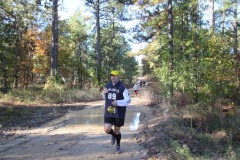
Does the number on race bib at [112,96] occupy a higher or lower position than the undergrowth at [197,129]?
higher

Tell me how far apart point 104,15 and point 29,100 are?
1825cm

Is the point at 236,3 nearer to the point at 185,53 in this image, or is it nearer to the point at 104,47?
the point at 185,53

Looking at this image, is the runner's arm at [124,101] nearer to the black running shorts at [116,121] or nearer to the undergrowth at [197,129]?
the black running shorts at [116,121]

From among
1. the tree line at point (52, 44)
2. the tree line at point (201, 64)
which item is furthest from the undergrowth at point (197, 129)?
the tree line at point (52, 44)

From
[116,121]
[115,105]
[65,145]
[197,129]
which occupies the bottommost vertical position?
[197,129]

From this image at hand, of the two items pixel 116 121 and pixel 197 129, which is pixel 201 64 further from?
pixel 116 121

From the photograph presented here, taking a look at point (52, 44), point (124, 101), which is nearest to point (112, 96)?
point (124, 101)

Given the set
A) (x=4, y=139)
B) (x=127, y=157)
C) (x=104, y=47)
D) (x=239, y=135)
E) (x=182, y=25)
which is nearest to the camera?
(x=127, y=157)

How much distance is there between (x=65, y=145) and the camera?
871 centimetres

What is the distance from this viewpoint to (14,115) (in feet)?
47.4

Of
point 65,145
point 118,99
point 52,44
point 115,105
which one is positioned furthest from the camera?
point 52,44

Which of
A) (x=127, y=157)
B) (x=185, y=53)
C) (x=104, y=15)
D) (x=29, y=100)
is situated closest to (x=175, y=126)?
(x=127, y=157)

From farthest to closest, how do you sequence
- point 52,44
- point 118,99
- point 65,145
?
point 52,44
point 65,145
point 118,99

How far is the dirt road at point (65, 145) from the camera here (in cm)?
750
